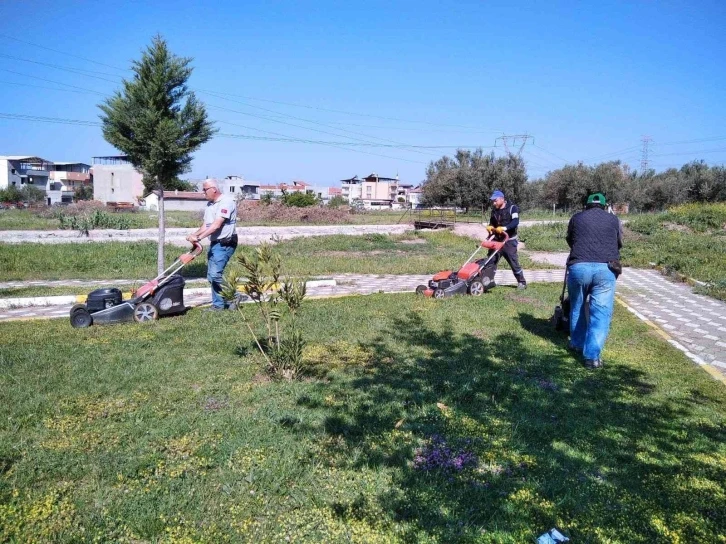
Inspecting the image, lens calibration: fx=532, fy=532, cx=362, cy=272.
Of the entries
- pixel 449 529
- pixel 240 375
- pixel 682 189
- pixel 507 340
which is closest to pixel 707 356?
pixel 507 340

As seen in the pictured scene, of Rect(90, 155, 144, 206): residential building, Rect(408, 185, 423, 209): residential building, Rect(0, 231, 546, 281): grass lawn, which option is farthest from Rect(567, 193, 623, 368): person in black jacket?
Rect(90, 155, 144, 206): residential building

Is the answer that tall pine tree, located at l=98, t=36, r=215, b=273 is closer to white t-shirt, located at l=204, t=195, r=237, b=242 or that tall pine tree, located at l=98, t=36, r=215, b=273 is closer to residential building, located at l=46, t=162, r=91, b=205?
white t-shirt, located at l=204, t=195, r=237, b=242

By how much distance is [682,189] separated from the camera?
4888cm

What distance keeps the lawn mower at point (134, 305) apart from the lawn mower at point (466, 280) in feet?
13.4

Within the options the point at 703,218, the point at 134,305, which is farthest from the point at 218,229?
the point at 703,218

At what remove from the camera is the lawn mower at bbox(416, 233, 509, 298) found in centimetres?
936

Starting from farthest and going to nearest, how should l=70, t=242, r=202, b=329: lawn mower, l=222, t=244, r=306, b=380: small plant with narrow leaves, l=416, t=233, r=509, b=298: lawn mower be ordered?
1. l=416, t=233, r=509, b=298: lawn mower
2. l=70, t=242, r=202, b=329: lawn mower
3. l=222, t=244, r=306, b=380: small plant with narrow leaves

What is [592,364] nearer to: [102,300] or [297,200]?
[102,300]

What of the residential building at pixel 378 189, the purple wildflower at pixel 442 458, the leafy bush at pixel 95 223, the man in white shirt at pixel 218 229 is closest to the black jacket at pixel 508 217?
the man in white shirt at pixel 218 229

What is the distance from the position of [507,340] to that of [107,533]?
5009 mm

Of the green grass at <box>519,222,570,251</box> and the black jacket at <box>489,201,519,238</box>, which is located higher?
the black jacket at <box>489,201,519,238</box>

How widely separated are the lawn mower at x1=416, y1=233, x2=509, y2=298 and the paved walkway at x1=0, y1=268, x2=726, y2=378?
1168 millimetres

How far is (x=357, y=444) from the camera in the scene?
381 centimetres

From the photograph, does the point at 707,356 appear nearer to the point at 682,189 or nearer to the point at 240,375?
the point at 240,375
